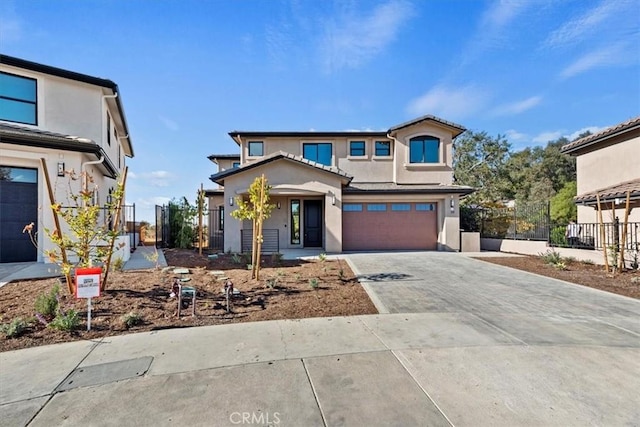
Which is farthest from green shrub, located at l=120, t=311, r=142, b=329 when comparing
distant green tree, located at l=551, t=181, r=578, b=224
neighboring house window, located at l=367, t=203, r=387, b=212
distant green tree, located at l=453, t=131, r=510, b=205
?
distant green tree, located at l=453, t=131, r=510, b=205

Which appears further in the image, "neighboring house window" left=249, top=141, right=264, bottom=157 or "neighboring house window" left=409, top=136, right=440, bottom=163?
"neighboring house window" left=249, top=141, right=264, bottom=157

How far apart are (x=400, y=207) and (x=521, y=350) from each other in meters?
12.7

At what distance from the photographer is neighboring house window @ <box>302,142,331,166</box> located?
1853 cm

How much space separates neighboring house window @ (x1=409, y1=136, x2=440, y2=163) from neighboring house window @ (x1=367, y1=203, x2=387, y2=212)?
353 cm

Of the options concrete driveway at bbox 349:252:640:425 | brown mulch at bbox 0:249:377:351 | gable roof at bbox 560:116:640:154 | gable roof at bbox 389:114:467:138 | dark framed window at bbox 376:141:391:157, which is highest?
gable roof at bbox 389:114:467:138

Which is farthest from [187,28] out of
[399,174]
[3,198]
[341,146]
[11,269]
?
[399,174]

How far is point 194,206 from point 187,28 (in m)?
9.57

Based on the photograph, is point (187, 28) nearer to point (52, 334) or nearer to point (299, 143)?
point (52, 334)

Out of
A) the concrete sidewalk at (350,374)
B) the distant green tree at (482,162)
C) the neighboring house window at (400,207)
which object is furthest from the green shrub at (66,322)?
the distant green tree at (482,162)

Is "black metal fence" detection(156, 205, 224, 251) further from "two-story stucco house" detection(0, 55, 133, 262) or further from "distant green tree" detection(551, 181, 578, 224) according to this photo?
"distant green tree" detection(551, 181, 578, 224)

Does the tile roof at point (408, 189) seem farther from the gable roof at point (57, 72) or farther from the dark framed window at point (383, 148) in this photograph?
the gable roof at point (57, 72)

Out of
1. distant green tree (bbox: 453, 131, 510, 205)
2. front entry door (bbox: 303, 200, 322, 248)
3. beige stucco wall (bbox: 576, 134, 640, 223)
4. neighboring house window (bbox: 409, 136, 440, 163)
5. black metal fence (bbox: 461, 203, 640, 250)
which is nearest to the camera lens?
black metal fence (bbox: 461, 203, 640, 250)

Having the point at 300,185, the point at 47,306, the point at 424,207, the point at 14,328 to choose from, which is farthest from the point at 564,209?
the point at 14,328

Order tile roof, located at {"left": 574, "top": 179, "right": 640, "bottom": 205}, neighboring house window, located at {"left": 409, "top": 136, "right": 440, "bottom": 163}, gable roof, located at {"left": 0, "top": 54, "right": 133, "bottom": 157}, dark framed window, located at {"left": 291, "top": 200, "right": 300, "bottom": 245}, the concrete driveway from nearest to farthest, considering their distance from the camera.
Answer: the concrete driveway → gable roof, located at {"left": 0, "top": 54, "right": 133, "bottom": 157} → tile roof, located at {"left": 574, "top": 179, "right": 640, "bottom": 205} → dark framed window, located at {"left": 291, "top": 200, "right": 300, "bottom": 245} → neighboring house window, located at {"left": 409, "top": 136, "right": 440, "bottom": 163}
